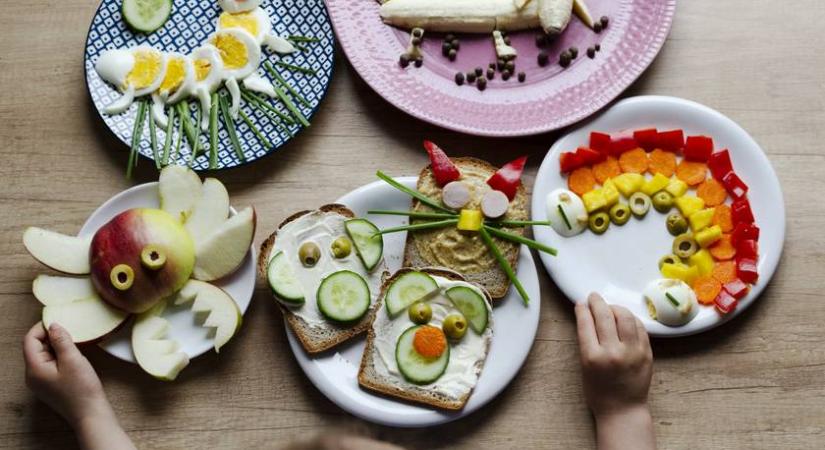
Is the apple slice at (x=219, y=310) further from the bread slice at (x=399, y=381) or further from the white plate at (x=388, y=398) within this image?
the bread slice at (x=399, y=381)

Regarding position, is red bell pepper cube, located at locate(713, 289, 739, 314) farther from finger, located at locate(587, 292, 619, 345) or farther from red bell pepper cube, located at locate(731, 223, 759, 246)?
finger, located at locate(587, 292, 619, 345)

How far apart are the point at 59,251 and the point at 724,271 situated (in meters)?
2.07

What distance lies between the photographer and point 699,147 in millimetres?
2568

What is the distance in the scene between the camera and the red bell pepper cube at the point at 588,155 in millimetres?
2553

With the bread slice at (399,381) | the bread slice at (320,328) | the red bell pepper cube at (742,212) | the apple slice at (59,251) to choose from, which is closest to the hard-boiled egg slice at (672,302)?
the red bell pepper cube at (742,212)

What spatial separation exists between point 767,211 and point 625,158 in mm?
476

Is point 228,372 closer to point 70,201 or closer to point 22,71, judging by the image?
point 70,201

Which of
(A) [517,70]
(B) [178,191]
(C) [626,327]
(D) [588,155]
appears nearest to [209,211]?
(B) [178,191]

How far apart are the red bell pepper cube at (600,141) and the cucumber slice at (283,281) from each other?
1.04 m

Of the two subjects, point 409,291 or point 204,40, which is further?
point 204,40

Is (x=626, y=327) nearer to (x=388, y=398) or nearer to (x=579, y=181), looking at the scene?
(x=579, y=181)

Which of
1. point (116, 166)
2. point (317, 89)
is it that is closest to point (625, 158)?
point (317, 89)

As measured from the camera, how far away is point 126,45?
2.65 m

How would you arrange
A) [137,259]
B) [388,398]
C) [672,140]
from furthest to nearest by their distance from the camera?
[672,140]
[388,398]
[137,259]
